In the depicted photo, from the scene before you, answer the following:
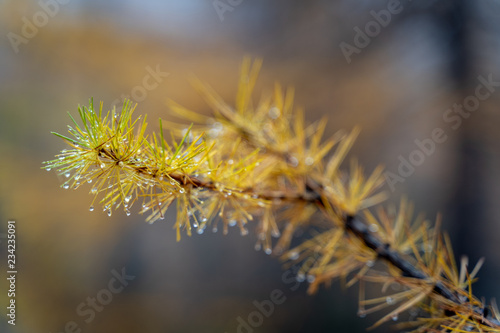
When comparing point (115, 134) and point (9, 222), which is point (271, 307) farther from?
point (115, 134)

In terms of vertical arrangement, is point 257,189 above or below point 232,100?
below

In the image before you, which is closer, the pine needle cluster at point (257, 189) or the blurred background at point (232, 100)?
the pine needle cluster at point (257, 189)

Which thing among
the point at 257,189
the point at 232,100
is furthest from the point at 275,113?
the point at 232,100

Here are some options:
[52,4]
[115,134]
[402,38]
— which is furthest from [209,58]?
[115,134]

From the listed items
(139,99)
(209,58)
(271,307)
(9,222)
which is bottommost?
(271,307)

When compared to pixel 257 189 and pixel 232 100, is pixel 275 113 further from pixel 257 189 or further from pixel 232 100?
pixel 232 100

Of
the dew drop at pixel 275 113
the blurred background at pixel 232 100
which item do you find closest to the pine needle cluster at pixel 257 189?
the dew drop at pixel 275 113

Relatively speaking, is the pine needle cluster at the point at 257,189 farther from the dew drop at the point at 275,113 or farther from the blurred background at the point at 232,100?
the blurred background at the point at 232,100

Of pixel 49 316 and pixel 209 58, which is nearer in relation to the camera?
pixel 49 316
